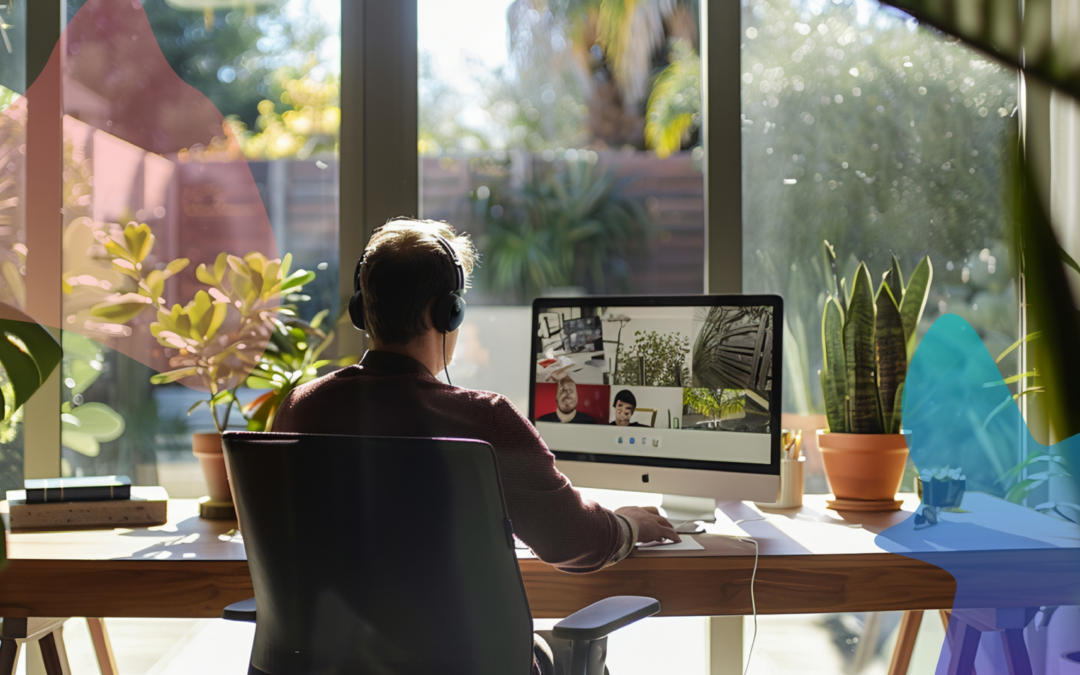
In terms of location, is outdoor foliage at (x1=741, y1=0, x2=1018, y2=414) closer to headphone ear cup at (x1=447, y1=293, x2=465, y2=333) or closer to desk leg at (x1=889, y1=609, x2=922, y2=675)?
desk leg at (x1=889, y1=609, x2=922, y2=675)

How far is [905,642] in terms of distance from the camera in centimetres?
203

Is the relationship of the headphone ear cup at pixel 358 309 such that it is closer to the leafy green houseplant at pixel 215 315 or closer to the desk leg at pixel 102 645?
the leafy green houseplant at pixel 215 315

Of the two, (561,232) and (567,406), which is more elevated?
(561,232)

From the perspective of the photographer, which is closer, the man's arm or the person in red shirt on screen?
the man's arm

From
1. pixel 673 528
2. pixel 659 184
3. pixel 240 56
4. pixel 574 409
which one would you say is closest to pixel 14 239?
pixel 240 56

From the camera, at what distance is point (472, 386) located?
2340 millimetres

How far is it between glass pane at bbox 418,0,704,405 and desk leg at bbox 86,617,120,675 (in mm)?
1252

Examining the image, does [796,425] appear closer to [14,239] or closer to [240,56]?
[240,56]

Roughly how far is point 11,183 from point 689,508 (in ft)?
→ 6.86

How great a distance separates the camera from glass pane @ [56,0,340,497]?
2.26 m

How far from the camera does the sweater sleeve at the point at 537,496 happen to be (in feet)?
4.01

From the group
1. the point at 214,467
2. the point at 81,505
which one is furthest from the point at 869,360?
the point at 81,505

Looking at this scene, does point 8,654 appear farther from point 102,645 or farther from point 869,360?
point 869,360

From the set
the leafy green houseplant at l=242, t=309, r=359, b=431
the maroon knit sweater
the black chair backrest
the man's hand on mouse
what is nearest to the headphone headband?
the maroon knit sweater
